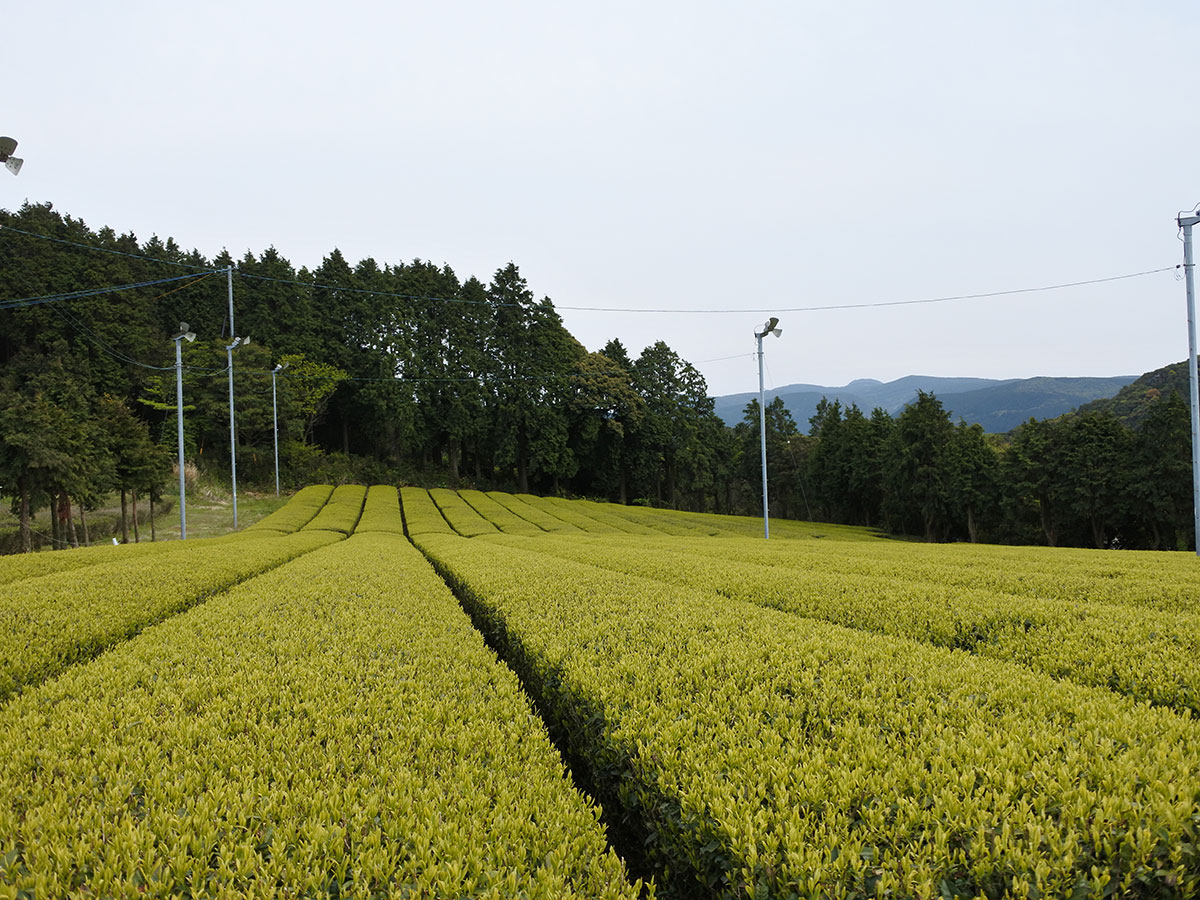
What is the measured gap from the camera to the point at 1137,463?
34.5 m

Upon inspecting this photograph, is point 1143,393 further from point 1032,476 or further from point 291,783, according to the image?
point 291,783

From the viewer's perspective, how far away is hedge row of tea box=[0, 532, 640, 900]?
2.52 metres

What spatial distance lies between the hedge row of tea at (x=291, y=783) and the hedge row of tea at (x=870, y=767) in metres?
0.48

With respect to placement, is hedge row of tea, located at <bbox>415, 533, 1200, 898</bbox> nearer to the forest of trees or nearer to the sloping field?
the sloping field

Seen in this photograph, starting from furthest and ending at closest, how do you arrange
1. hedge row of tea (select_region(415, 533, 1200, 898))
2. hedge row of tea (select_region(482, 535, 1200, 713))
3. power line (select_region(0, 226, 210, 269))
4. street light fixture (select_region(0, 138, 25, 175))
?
power line (select_region(0, 226, 210, 269))
street light fixture (select_region(0, 138, 25, 175))
hedge row of tea (select_region(482, 535, 1200, 713))
hedge row of tea (select_region(415, 533, 1200, 898))

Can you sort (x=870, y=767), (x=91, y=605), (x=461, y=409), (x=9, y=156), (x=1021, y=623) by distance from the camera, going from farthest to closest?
(x=461, y=409)
(x=9, y=156)
(x=91, y=605)
(x=1021, y=623)
(x=870, y=767)

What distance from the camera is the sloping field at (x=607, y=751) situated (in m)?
2.50

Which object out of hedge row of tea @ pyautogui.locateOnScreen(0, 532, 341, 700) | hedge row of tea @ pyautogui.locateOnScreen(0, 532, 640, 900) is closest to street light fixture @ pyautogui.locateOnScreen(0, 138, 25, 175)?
hedge row of tea @ pyautogui.locateOnScreen(0, 532, 341, 700)

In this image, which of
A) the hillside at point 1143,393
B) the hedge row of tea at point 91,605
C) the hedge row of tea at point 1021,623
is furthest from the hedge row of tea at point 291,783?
the hillside at point 1143,393

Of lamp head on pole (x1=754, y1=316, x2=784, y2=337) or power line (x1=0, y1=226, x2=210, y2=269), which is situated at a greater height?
power line (x1=0, y1=226, x2=210, y2=269)

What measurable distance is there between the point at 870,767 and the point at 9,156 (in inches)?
559

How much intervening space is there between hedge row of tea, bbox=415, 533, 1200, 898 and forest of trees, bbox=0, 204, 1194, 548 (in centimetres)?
3234

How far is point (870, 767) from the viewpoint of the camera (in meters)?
3.19

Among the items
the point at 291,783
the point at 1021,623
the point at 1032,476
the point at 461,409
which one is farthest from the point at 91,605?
the point at 1032,476
